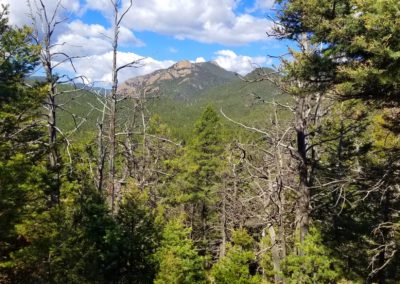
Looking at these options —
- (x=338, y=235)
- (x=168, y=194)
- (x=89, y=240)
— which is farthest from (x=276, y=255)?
(x=168, y=194)

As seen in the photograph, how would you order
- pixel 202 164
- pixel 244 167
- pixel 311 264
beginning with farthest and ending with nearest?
1. pixel 202 164
2. pixel 244 167
3. pixel 311 264

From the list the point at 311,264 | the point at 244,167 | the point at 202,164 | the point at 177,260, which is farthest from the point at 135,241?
the point at 202,164

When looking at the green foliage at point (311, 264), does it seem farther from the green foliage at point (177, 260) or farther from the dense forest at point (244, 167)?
the green foliage at point (177, 260)

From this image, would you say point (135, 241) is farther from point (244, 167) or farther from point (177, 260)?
point (244, 167)

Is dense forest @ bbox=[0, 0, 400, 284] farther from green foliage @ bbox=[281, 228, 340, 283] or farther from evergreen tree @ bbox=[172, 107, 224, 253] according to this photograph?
evergreen tree @ bbox=[172, 107, 224, 253]

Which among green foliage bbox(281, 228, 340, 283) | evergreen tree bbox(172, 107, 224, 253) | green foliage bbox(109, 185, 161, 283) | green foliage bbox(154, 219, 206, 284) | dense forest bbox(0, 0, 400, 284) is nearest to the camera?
dense forest bbox(0, 0, 400, 284)

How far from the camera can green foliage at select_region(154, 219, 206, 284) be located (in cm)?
1314

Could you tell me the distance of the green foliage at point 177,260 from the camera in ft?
43.1

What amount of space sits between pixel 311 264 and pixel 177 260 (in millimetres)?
4309

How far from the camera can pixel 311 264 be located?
12070mm

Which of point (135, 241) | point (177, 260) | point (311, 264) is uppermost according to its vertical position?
point (135, 241)

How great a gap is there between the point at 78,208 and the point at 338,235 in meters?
10.8

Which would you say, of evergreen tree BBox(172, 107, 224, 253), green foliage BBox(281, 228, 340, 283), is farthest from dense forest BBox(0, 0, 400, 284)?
evergreen tree BBox(172, 107, 224, 253)

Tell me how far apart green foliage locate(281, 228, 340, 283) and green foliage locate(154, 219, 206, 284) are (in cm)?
337
